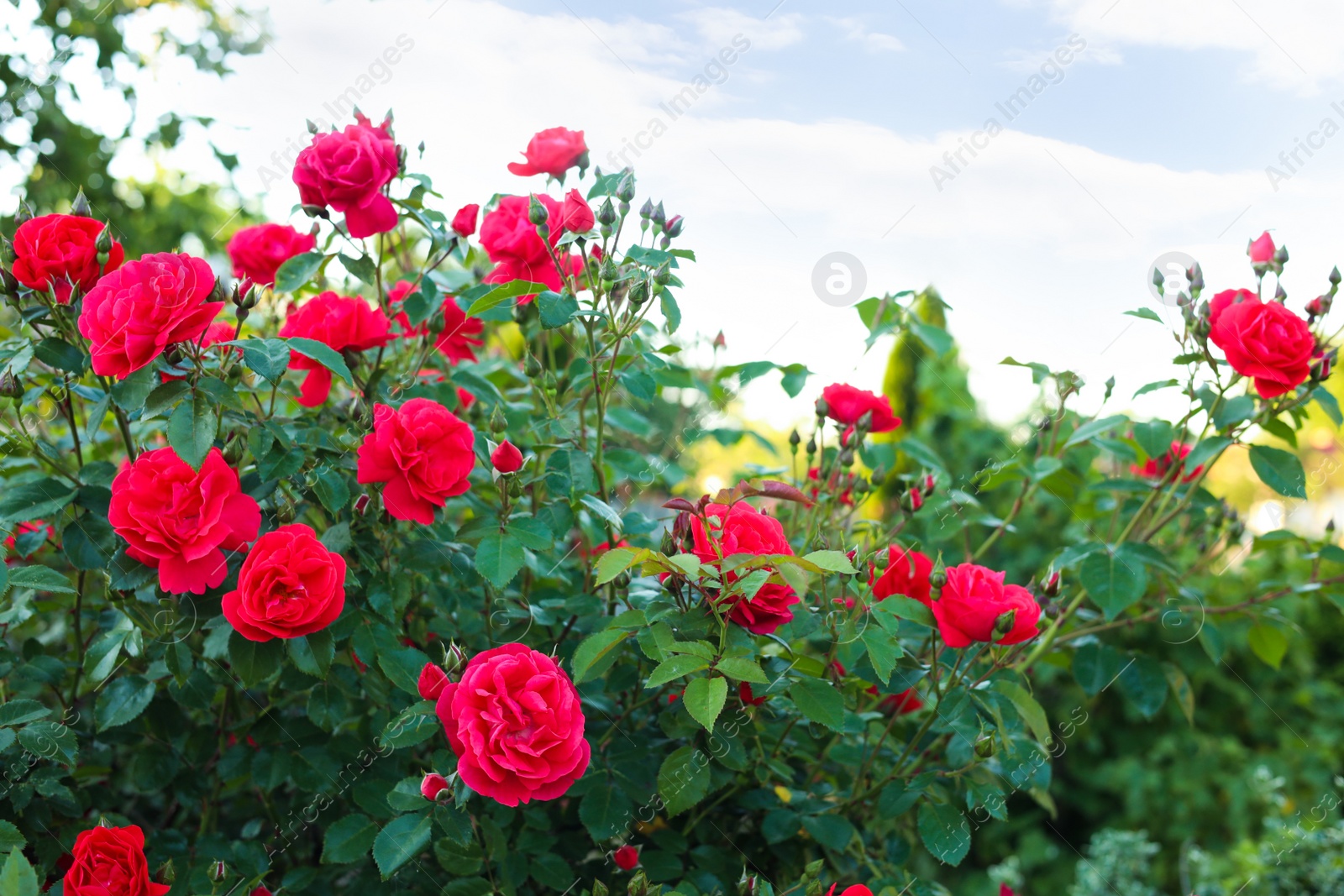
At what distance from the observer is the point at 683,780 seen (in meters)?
1.19

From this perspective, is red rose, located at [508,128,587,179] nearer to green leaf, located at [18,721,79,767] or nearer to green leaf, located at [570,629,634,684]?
green leaf, located at [570,629,634,684]

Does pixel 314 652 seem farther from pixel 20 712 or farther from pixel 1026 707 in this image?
pixel 1026 707

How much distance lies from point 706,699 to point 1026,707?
565 mm

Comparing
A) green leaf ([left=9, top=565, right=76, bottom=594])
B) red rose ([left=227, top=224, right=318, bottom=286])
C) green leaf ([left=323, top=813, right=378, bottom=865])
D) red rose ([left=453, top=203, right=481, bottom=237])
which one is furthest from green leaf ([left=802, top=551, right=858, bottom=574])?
red rose ([left=227, top=224, right=318, bottom=286])

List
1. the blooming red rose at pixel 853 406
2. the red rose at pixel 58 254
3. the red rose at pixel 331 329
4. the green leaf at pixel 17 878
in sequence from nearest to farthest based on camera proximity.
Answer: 1. the green leaf at pixel 17 878
2. the red rose at pixel 58 254
3. the red rose at pixel 331 329
4. the blooming red rose at pixel 853 406

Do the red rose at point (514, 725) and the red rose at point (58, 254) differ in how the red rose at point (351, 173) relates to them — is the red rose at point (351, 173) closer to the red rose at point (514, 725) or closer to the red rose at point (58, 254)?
the red rose at point (58, 254)

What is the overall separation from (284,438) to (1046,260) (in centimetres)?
144

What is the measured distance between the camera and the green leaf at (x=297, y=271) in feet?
4.77

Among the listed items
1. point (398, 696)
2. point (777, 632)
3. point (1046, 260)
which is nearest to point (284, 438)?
point (398, 696)

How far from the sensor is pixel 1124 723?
398 cm

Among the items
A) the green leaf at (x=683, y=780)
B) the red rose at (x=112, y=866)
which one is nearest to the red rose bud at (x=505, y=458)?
the green leaf at (x=683, y=780)

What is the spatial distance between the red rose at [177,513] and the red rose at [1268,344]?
1.51m

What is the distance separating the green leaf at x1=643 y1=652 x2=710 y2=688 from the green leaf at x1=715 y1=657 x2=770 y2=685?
0.02 metres

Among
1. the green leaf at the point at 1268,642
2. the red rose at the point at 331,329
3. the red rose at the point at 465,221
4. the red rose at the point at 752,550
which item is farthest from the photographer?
the green leaf at the point at 1268,642
